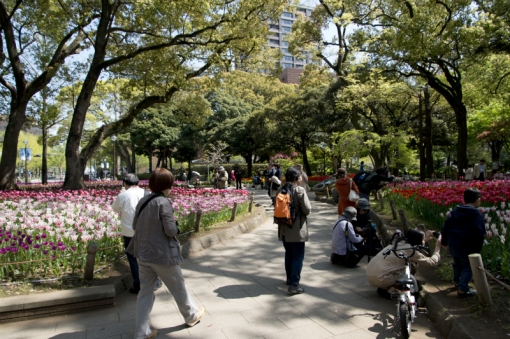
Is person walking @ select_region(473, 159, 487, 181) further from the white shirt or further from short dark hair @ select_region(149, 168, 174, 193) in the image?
short dark hair @ select_region(149, 168, 174, 193)

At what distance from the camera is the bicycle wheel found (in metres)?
3.37

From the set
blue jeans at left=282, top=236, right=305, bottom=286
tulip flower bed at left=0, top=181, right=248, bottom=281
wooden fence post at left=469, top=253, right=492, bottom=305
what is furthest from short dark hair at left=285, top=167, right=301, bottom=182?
tulip flower bed at left=0, top=181, right=248, bottom=281

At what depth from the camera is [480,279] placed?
3.51 meters

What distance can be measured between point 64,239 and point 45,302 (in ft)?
4.97

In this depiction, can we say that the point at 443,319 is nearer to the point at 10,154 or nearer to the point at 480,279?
the point at 480,279

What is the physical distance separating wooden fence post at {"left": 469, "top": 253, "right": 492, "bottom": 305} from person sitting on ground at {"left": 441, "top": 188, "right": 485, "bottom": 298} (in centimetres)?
31

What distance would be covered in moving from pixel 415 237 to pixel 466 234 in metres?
0.60

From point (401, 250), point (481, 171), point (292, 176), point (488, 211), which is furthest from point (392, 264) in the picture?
point (481, 171)

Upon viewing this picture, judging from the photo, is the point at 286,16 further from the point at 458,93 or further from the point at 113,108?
the point at 458,93

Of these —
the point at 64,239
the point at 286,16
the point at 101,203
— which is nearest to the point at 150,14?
the point at 101,203

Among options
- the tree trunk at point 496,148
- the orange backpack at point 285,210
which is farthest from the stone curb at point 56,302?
the tree trunk at point 496,148

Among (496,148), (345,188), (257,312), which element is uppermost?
(496,148)

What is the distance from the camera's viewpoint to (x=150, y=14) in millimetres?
11141

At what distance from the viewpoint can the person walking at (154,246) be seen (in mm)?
3371
